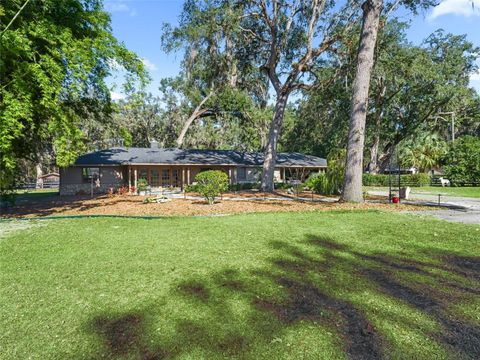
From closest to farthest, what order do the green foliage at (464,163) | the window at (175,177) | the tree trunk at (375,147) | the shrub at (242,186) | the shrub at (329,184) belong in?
the shrub at (329,184)
the shrub at (242,186)
the window at (175,177)
the green foliage at (464,163)
the tree trunk at (375,147)

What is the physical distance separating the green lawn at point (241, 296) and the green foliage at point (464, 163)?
26029mm

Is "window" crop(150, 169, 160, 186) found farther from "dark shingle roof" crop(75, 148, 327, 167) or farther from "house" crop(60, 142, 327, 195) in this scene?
"dark shingle roof" crop(75, 148, 327, 167)

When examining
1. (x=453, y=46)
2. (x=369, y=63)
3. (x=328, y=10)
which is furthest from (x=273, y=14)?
(x=453, y=46)

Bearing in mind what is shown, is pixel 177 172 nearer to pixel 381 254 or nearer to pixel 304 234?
pixel 304 234

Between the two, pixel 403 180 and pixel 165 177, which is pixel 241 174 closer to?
pixel 165 177

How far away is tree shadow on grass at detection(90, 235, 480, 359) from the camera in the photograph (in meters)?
2.81

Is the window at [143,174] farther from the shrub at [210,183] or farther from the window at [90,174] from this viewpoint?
the shrub at [210,183]

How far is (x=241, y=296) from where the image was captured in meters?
3.88

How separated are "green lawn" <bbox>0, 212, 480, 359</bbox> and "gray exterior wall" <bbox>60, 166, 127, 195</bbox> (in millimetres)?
17670

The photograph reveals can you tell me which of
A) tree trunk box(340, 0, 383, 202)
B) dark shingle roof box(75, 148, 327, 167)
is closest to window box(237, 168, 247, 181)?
dark shingle roof box(75, 148, 327, 167)

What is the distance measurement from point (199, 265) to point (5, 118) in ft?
24.7

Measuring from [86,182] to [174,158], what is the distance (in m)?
7.29

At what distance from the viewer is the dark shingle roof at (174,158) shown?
24.0 meters

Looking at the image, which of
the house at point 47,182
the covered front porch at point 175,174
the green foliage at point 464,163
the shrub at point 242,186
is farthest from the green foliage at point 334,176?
the house at point 47,182
